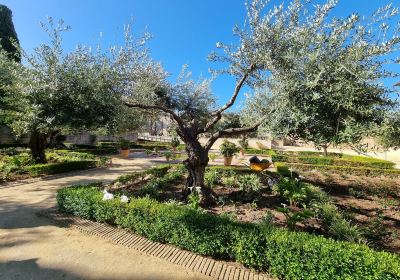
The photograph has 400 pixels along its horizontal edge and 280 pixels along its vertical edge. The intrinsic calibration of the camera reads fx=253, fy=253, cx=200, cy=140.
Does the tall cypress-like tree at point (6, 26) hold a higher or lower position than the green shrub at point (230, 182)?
higher

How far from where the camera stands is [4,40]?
99.9 feet

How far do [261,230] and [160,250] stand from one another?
7.73 ft

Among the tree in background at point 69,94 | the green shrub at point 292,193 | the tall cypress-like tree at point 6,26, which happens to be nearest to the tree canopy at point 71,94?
the tree in background at point 69,94

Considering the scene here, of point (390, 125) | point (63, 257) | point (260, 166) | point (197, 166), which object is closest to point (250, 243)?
point (390, 125)

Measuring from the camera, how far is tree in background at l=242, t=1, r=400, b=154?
5160 mm

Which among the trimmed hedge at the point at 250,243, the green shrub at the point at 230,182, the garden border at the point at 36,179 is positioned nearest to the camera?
the trimmed hedge at the point at 250,243

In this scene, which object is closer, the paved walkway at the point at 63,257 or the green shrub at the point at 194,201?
the paved walkway at the point at 63,257

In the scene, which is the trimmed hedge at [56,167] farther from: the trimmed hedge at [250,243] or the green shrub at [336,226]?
the green shrub at [336,226]

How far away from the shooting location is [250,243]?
17.0ft

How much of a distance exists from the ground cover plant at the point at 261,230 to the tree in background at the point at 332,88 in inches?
84.6

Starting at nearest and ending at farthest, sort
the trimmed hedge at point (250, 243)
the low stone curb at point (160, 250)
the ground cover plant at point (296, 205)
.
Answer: the trimmed hedge at point (250, 243)
the low stone curb at point (160, 250)
the ground cover plant at point (296, 205)

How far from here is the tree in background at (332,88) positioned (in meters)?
5.16

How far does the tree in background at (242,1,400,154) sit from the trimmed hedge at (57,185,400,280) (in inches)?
86.9

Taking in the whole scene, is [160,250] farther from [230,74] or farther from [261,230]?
[230,74]
